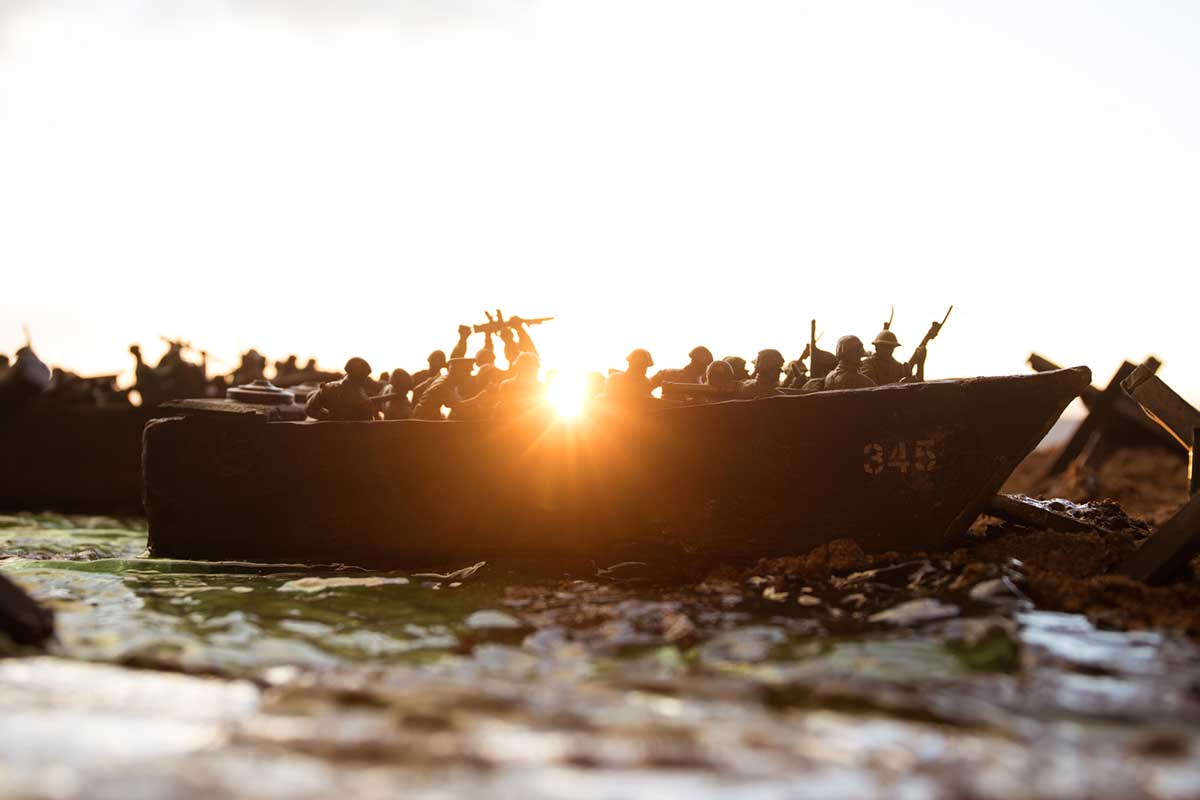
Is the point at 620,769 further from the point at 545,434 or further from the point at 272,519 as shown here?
the point at 272,519

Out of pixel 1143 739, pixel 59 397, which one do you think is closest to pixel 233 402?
pixel 1143 739

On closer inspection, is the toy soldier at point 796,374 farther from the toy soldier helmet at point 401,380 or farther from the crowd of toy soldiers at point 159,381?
the crowd of toy soldiers at point 159,381

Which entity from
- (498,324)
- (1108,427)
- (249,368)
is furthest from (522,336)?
(1108,427)

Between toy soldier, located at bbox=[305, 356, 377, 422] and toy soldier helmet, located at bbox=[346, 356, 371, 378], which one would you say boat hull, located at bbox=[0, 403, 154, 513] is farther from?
toy soldier helmet, located at bbox=[346, 356, 371, 378]

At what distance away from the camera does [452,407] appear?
1060 cm

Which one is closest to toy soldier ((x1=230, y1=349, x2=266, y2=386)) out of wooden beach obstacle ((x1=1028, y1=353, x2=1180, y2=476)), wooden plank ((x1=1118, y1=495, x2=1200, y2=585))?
wooden beach obstacle ((x1=1028, y1=353, x2=1180, y2=476))

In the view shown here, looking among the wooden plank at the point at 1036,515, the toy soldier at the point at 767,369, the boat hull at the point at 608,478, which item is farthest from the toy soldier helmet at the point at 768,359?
the wooden plank at the point at 1036,515

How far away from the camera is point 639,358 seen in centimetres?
1025

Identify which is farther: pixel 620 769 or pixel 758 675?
pixel 758 675

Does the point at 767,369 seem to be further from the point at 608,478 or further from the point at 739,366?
the point at 608,478

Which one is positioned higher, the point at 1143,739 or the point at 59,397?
the point at 59,397

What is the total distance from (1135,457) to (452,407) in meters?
17.4

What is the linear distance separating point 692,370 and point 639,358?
3.30ft

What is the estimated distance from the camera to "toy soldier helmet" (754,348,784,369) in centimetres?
1004
